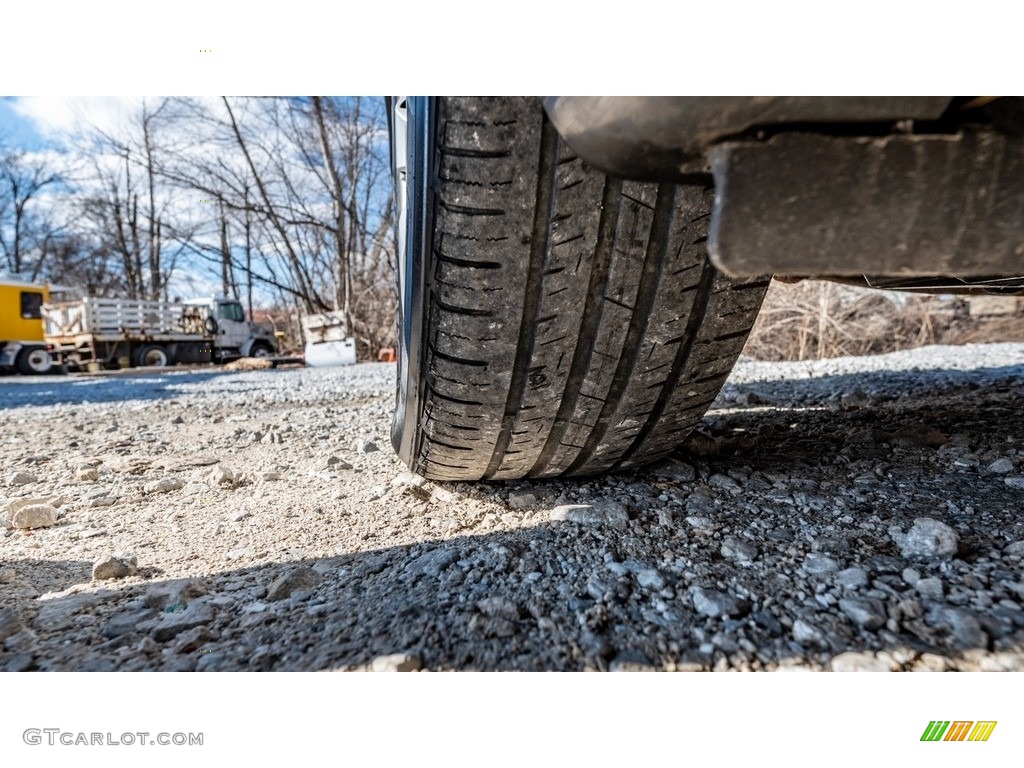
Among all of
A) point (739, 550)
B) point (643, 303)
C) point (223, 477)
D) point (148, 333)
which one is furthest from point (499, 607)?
point (148, 333)

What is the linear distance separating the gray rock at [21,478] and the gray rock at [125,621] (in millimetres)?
993

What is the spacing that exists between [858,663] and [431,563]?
1.83 ft

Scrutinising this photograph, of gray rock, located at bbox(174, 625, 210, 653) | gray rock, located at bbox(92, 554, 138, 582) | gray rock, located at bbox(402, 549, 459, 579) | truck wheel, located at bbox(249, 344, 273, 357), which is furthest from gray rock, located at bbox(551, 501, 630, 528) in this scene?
truck wheel, located at bbox(249, 344, 273, 357)

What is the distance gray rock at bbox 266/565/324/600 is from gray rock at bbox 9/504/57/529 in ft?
2.19

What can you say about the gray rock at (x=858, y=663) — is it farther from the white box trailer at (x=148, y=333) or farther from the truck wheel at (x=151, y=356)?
the truck wheel at (x=151, y=356)

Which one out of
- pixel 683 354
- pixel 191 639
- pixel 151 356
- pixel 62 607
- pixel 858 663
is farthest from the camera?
pixel 151 356

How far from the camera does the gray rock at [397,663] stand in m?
0.57

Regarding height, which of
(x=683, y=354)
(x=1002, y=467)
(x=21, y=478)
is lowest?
(x=21, y=478)

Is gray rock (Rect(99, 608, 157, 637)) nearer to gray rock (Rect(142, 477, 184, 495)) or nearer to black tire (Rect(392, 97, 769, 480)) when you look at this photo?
black tire (Rect(392, 97, 769, 480))

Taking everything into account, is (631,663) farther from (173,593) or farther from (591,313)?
(173,593)

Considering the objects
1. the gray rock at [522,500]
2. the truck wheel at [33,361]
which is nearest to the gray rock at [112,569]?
the gray rock at [522,500]

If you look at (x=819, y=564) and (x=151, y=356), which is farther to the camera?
(x=151, y=356)

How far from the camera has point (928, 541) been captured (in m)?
0.73
